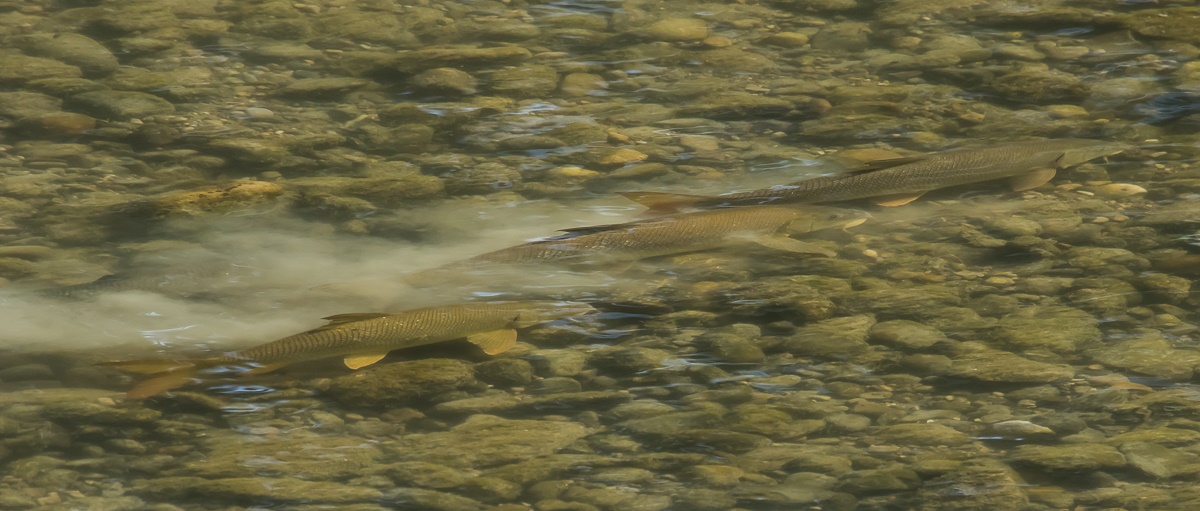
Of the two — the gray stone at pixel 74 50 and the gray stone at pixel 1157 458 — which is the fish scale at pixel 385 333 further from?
the gray stone at pixel 74 50

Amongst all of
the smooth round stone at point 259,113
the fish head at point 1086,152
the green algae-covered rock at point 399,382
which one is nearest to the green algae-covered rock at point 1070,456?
the green algae-covered rock at point 399,382

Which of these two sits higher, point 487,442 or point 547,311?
point 547,311

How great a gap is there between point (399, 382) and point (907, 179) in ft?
8.85

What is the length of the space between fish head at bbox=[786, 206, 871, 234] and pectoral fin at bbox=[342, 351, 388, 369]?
1989 mm

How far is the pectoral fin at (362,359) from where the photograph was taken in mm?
4641

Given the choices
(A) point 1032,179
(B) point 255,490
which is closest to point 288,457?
(B) point 255,490

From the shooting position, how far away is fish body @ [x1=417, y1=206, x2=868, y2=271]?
5.54 metres

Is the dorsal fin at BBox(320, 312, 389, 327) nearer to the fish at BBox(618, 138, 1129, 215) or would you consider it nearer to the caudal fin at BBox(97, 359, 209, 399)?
the caudal fin at BBox(97, 359, 209, 399)

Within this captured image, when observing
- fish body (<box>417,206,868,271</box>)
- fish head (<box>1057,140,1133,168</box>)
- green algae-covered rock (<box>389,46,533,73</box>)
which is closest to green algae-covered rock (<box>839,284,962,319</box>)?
fish body (<box>417,206,868,271</box>)

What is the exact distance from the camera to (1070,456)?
4.07m

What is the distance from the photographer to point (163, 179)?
6289mm

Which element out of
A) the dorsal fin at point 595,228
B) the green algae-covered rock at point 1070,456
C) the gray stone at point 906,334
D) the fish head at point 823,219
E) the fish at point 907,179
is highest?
the fish at point 907,179

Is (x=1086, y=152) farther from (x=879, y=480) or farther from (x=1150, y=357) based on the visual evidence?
(x=879, y=480)

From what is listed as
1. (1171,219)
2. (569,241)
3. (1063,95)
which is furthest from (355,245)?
(1063,95)
